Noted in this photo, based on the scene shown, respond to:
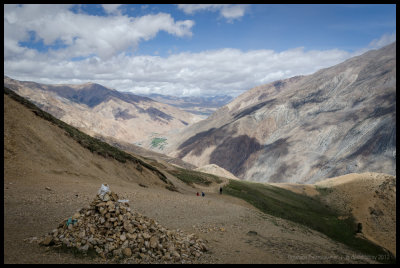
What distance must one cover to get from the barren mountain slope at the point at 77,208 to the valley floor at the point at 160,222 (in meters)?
0.03

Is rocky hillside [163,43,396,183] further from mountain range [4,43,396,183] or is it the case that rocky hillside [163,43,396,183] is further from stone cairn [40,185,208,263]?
stone cairn [40,185,208,263]

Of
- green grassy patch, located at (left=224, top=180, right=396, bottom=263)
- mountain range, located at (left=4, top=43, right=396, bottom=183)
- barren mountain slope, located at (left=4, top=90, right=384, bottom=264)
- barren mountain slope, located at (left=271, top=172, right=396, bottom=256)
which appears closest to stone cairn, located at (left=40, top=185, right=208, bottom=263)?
barren mountain slope, located at (left=4, top=90, right=384, bottom=264)

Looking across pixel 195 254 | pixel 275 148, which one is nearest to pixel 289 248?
pixel 195 254

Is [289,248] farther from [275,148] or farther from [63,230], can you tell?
[275,148]

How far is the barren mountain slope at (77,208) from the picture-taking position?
38.4 ft

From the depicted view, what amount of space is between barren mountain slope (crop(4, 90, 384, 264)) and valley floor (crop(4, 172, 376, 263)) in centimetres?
3

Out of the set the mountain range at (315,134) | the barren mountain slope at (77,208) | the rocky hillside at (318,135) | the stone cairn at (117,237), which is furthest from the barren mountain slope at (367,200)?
the rocky hillside at (318,135)

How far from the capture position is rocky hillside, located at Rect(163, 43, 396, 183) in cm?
9444

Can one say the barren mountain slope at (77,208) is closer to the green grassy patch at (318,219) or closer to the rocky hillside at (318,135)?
the green grassy patch at (318,219)

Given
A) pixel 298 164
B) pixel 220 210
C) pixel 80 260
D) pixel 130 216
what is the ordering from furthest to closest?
pixel 298 164 → pixel 220 210 → pixel 130 216 → pixel 80 260

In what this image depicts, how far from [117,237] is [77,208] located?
6.53 metres

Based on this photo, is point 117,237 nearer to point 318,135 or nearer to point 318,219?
point 318,219

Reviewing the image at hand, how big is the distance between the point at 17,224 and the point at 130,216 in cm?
553

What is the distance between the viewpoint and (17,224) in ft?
39.0
